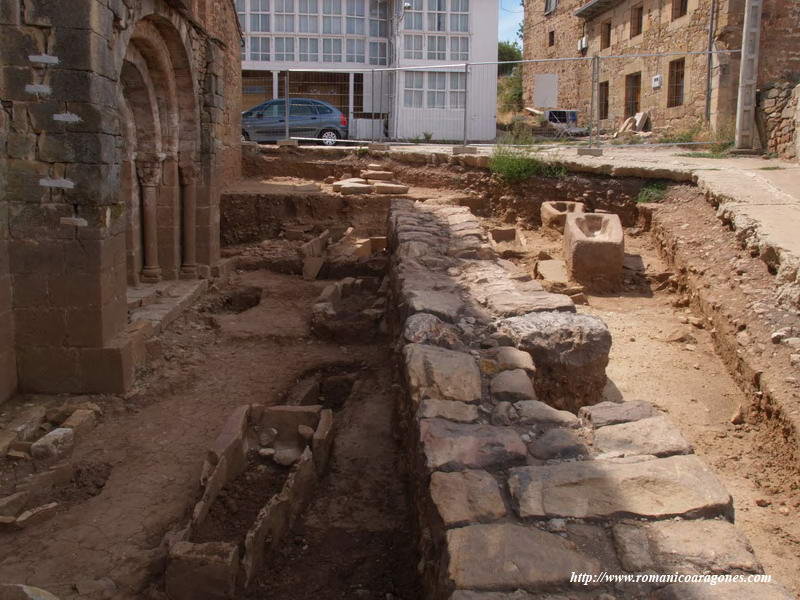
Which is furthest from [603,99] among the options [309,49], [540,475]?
[540,475]

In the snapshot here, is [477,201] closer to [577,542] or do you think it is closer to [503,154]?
[503,154]

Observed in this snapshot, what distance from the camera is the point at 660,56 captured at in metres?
18.8

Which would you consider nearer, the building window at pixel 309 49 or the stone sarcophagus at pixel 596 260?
the stone sarcophagus at pixel 596 260

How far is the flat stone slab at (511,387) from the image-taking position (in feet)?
11.4

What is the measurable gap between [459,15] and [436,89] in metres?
3.14

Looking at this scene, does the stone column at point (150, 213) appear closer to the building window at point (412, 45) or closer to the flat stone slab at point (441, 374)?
the flat stone slab at point (441, 374)

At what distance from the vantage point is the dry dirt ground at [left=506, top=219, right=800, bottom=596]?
13.6ft

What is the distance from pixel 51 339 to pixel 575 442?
432 centimetres

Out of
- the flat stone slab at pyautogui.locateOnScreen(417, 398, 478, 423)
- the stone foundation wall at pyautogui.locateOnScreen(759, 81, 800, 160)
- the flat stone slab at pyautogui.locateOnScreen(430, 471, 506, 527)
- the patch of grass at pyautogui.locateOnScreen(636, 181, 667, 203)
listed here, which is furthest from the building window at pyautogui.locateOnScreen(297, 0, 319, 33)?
the flat stone slab at pyautogui.locateOnScreen(430, 471, 506, 527)

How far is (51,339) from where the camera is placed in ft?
18.3

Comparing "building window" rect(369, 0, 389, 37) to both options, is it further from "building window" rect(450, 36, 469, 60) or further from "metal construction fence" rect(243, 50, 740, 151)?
"building window" rect(450, 36, 469, 60)

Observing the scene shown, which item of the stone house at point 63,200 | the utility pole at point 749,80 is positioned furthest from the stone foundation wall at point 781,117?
the stone house at point 63,200

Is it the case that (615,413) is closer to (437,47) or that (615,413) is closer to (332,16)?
(437,47)

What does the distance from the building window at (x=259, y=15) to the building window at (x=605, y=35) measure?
37.6 feet
